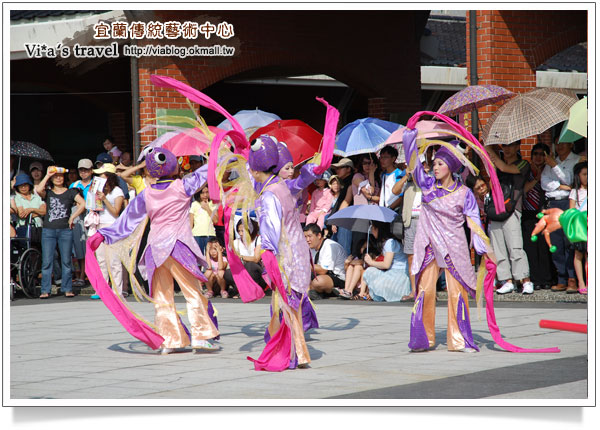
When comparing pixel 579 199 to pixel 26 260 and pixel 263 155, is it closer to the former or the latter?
pixel 263 155

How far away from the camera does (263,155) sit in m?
7.74

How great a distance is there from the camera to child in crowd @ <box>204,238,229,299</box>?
12789 millimetres

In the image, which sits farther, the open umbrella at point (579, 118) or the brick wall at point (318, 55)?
the brick wall at point (318, 55)

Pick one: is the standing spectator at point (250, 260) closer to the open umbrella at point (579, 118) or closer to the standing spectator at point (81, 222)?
the standing spectator at point (81, 222)

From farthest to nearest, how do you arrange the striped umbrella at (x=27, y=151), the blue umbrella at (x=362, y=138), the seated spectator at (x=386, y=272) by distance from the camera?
the striped umbrella at (x=27, y=151) → the blue umbrella at (x=362, y=138) → the seated spectator at (x=386, y=272)

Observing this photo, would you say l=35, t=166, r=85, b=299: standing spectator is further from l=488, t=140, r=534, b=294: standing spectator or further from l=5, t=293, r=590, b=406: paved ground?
l=488, t=140, r=534, b=294: standing spectator

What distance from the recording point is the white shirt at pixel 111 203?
12.9 metres

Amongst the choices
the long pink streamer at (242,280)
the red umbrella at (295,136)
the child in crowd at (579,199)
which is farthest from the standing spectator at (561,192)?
the long pink streamer at (242,280)

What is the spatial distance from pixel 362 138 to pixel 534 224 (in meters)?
2.37

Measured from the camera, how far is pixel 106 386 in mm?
6969

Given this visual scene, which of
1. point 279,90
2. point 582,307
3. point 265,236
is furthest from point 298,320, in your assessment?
point 279,90

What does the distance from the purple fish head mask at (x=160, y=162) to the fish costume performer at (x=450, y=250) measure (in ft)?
6.49
